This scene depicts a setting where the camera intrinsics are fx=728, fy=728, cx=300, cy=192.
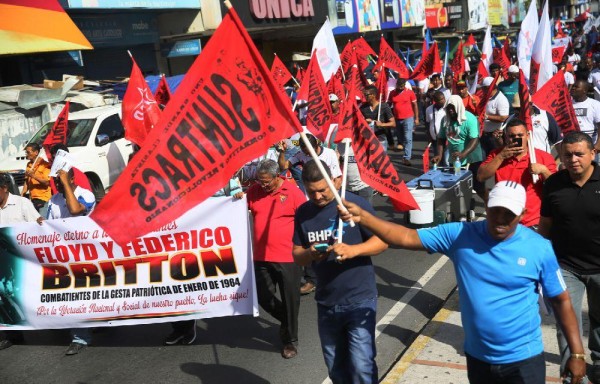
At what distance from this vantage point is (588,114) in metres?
8.96

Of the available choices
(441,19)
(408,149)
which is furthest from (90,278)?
(441,19)


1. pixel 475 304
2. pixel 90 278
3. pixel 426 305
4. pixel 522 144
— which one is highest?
pixel 522 144

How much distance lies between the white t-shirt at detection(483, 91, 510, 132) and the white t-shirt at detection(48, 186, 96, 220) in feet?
19.4

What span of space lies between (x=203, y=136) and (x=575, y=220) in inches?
97.3

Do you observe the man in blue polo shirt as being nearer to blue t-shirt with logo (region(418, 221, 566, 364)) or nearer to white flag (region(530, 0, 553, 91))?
blue t-shirt with logo (region(418, 221, 566, 364))

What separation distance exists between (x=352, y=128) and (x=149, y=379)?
2610mm

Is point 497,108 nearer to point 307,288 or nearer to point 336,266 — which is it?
point 307,288

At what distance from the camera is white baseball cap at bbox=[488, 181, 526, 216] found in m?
3.46

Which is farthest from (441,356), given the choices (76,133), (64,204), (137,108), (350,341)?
(76,133)

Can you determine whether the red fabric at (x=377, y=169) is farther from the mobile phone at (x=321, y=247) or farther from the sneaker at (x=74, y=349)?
the sneaker at (x=74, y=349)

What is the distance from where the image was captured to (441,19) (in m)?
42.3

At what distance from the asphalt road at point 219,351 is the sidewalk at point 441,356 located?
14cm

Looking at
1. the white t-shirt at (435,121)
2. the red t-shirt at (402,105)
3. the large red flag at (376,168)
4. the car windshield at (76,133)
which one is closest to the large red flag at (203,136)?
the large red flag at (376,168)

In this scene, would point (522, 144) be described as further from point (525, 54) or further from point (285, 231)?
point (525, 54)
